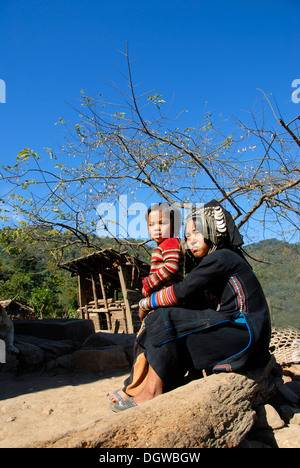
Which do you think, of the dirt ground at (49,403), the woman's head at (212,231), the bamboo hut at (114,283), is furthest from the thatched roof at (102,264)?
the woman's head at (212,231)

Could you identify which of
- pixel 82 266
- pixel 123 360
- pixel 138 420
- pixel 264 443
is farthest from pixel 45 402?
pixel 82 266

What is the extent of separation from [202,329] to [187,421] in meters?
0.58

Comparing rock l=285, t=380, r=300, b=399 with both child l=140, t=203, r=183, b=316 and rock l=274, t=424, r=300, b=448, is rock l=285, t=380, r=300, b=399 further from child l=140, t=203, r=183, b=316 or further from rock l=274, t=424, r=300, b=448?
child l=140, t=203, r=183, b=316

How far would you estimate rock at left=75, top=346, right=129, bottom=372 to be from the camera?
3.52 meters

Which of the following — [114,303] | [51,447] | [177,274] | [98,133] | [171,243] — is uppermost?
[98,133]

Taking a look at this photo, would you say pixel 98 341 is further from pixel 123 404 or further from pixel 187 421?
pixel 187 421

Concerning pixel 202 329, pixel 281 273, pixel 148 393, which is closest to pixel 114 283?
pixel 281 273

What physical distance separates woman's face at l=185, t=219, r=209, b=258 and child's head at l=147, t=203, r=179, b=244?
0.22 meters

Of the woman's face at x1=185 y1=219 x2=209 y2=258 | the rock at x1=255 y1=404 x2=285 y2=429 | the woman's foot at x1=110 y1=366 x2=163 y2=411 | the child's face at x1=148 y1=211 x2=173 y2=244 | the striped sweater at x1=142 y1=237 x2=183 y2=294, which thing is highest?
the child's face at x1=148 y1=211 x2=173 y2=244

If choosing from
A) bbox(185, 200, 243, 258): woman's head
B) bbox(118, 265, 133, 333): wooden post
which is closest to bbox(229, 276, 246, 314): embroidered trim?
bbox(185, 200, 243, 258): woman's head

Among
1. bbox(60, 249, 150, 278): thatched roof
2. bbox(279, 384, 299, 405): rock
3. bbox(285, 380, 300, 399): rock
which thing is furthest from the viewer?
bbox(60, 249, 150, 278): thatched roof
